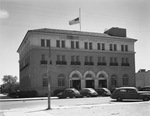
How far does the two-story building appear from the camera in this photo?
41.4m

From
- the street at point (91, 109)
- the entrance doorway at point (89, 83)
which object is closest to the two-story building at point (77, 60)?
the entrance doorway at point (89, 83)

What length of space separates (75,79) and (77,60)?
3.93m

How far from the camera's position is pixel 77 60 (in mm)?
44938

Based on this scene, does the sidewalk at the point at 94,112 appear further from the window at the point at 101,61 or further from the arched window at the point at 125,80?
the arched window at the point at 125,80

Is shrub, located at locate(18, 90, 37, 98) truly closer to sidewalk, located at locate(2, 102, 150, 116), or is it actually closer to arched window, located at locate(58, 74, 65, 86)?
arched window, located at locate(58, 74, 65, 86)

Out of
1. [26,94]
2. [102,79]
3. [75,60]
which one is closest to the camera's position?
[26,94]

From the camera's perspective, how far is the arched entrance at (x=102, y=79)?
46750 millimetres

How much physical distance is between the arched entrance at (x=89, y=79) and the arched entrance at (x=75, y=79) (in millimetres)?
1553

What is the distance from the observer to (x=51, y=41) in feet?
140

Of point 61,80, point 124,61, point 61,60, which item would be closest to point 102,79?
point 124,61

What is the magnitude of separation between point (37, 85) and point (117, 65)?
18560 millimetres

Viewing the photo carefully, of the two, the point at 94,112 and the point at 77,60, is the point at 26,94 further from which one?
the point at 94,112

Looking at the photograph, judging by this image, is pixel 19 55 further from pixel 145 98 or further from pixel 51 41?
pixel 145 98

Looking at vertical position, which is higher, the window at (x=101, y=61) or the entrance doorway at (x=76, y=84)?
the window at (x=101, y=61)
